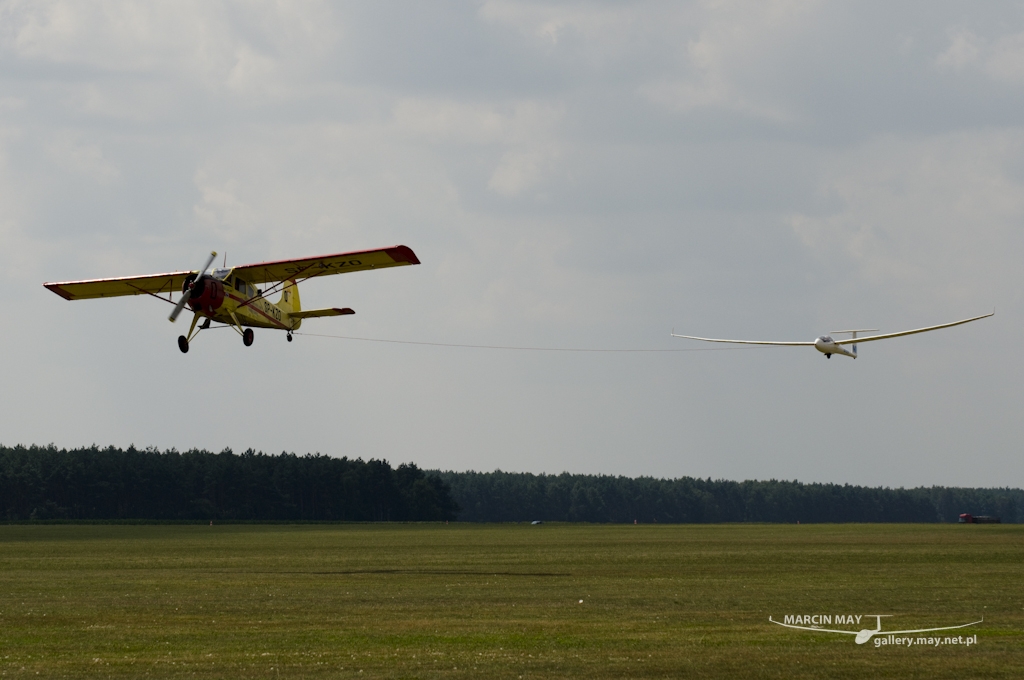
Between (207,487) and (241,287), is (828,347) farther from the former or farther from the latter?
(207,487)

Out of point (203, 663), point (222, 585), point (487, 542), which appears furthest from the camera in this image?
point (487, 542)

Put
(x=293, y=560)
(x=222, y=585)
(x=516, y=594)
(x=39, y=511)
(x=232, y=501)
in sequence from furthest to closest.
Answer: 1. (x=232, y=501)
2. (x=39, y=511)
3. (x=293, y=560)
4. (x=222, y=585)
5. (x=516, y=594)

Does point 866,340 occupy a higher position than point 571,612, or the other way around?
point 866,340

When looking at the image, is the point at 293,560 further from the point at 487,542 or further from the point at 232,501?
the point at 232,501

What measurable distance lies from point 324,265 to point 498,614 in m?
16.2

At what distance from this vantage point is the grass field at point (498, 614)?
1841 cm

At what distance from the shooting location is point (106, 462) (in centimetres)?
14000

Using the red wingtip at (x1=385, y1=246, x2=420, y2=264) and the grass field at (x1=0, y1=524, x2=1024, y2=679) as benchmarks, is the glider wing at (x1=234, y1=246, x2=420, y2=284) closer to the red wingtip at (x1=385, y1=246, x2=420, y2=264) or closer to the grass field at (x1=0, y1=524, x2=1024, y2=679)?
the red wingtip at (x1=385, y1=246, x2=420, y2=264)

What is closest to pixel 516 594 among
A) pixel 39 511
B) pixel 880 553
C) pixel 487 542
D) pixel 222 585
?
pixel 222 585

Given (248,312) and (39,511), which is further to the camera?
(39,511)

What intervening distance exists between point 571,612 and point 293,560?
21273 millimetres

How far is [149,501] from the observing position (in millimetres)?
139375

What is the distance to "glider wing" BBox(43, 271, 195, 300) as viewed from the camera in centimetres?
3925
